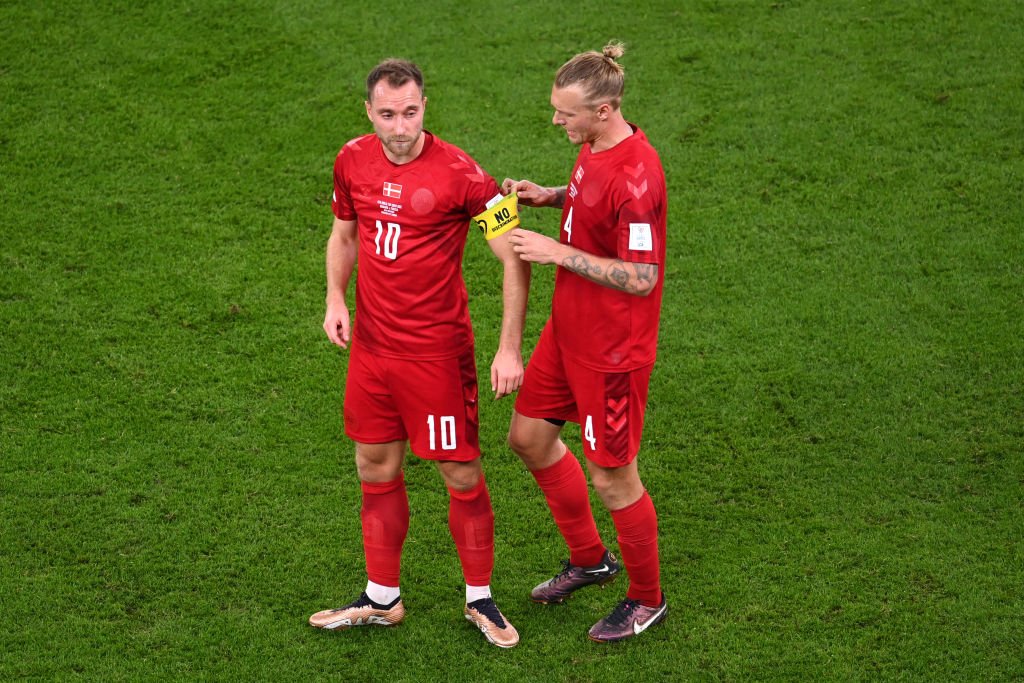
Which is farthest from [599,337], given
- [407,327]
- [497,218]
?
[407,327]

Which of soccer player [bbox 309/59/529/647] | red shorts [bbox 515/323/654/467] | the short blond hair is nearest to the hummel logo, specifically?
soccer player [bbox 309/59/529/647]

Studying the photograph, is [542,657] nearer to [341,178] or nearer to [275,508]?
[275,508]

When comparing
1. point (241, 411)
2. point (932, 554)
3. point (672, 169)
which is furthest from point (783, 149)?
point (241, 411)

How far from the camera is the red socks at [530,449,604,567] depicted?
4246mm

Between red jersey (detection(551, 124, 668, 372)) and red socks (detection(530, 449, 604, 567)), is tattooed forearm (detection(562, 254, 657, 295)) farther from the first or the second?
red socks (detection(530, 449, 604, 567))

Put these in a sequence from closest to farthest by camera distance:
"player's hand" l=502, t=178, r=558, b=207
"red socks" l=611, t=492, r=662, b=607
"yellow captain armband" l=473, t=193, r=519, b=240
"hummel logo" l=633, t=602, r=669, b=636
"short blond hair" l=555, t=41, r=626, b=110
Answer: "short blond hair" l=555, t=41, r=626, b=110 → "yellow captain armband" l=473, t=193, r=519, b=240 → "player's hand" l=502, t=178, r=558, b=207 → "red socks" l=611, t=492, r=662, b=607 → "hummel logo" l=633, t=602, r=669, b=636

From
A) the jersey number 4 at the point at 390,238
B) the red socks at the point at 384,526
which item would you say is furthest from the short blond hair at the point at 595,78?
the red socks at the point at 384,526

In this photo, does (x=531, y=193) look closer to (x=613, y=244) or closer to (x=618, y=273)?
(x=613, y=244)

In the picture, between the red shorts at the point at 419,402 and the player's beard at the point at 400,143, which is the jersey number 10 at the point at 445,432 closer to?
the red shorts at the point at 419,402

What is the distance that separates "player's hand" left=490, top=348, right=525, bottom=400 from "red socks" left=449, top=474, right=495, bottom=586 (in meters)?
0.47

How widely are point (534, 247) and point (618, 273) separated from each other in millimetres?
272

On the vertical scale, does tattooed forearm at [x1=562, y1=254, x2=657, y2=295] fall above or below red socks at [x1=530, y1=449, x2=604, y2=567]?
above

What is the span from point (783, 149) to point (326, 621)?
405cm

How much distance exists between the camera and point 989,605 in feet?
13.9
